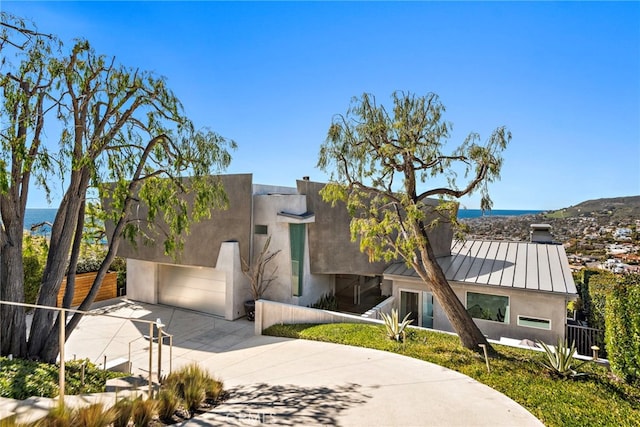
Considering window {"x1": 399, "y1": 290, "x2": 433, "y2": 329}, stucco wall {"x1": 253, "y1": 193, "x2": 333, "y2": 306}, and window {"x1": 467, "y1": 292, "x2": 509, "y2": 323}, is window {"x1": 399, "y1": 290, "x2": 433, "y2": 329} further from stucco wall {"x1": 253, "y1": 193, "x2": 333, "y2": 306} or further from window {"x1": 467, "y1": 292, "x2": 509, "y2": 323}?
stucco wall {"x1": 253, "y1": 193, "x2": 333, "y2": 306}

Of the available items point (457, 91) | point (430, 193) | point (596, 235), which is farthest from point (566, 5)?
point (596, 235)

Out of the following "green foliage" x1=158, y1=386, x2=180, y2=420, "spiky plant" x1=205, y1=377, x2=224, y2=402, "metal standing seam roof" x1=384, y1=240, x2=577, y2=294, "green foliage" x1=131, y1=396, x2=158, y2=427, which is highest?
"metal standing seam roof" x1=384, y1=240, x2=577, y2=294

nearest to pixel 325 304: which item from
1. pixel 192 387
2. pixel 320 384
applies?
pixel 320 384

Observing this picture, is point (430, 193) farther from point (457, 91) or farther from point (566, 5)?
point (566, 5)

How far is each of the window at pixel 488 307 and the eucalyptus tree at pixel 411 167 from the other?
3516 mm

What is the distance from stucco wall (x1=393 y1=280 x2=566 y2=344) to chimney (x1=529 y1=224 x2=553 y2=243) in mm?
5904

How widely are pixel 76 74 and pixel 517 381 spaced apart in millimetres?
11452

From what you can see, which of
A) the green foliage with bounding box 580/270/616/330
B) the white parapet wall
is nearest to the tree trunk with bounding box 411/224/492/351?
the white parapet wall

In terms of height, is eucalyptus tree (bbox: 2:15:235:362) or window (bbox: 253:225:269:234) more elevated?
eucalyptus tree (bbox: 2:15:235:362)

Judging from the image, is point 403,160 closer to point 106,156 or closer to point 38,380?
point 106,156

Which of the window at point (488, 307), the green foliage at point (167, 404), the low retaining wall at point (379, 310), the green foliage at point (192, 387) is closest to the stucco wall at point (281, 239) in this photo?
the low retaining wall at point (379, 310)

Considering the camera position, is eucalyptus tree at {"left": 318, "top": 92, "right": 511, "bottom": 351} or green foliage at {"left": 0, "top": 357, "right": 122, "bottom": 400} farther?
eucalyptus tree at {"left": 318, "top": 92, "right": 511, "bottom": 351}

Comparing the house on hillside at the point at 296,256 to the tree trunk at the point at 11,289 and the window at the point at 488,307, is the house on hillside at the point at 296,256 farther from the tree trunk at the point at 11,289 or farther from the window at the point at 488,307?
the tree trunk at the point at 11,289

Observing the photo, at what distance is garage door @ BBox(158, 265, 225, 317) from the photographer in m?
14.0
